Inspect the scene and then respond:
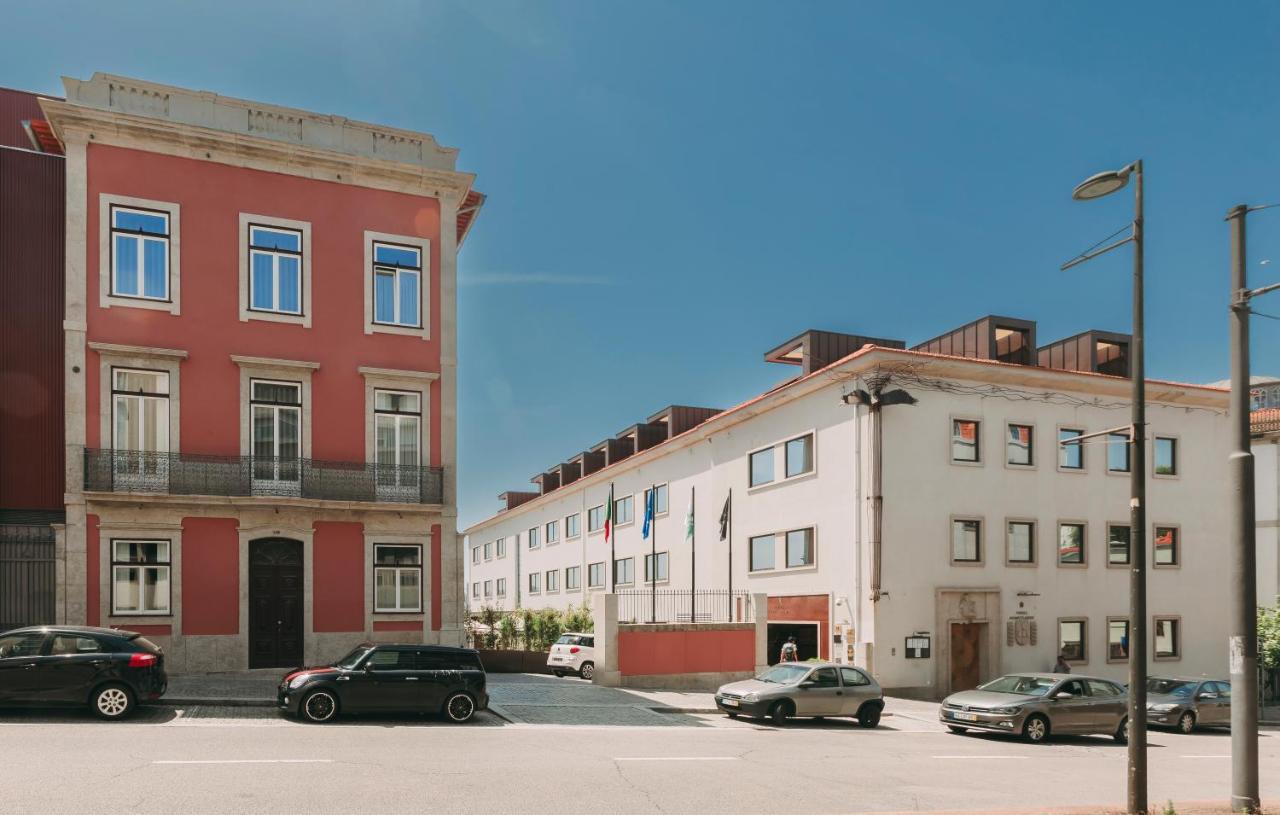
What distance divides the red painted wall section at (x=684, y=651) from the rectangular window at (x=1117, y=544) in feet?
42.1

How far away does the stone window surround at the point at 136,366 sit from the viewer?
22344 millimetres

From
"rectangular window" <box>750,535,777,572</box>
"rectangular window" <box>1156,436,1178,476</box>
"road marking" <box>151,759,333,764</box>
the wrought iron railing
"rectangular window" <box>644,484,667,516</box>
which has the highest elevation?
"rectangular window" <box>1156,436,1178,476</box>

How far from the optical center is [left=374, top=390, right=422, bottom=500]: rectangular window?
24.7 metres

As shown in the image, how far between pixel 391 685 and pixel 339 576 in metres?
6.92

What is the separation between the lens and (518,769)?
44.6 feet

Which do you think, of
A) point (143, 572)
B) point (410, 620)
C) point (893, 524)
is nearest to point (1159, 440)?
point (893, 524)

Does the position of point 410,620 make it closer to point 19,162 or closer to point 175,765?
A: point 175,765

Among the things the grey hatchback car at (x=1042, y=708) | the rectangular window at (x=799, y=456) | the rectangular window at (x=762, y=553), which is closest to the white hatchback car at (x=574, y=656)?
the rectangular window at (x=762, y=553)

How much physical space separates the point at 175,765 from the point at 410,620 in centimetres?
1206

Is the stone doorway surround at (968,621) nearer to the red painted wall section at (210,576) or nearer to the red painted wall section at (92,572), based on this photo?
the red painted wall section at (210,576)

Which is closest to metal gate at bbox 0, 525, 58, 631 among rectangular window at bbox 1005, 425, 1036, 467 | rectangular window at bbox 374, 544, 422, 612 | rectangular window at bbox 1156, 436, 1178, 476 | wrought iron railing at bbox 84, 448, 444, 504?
wrought iron railing at bbox 84, 448, 444, 504

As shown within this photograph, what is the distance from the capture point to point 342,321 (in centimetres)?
2469

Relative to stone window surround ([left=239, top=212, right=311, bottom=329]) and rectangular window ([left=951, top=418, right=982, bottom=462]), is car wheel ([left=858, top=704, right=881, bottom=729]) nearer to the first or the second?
rectangular window ([left=951, top=418, right=982, bottom=462])

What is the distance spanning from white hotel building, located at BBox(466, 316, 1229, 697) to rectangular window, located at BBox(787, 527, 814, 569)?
0.07 metres
